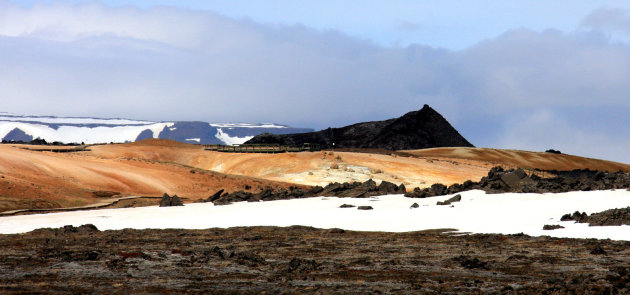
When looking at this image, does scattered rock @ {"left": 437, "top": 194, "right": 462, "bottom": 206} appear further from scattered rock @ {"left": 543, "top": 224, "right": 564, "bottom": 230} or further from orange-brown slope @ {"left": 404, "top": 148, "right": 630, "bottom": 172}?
orange-brown slope @ {"left": 404, "top": 148, "right": 630, "bottom": 172}

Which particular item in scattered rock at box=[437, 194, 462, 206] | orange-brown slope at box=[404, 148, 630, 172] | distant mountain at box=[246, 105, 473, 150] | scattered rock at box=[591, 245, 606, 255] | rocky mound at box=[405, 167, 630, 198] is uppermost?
distant mountain at box=[246, 105, 473, 150]

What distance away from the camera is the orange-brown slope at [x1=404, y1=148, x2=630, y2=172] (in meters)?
100

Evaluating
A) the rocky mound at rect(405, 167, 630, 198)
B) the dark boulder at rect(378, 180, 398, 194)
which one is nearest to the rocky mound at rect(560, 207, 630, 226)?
the rocky mound at rect(405, 167, 630, 198)

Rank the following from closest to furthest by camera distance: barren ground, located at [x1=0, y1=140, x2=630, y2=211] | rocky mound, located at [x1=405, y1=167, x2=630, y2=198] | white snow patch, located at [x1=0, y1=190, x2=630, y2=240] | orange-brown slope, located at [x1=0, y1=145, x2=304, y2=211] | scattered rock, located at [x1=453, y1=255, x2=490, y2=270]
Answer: scattered rock, located at [x1=453, y1=255, x2=490, y2=270]
white snow patch, located at [x1=0, y1=190, x2=630, y2=240]
rocky mound, located at [x1=405, y1=167, x2=630, y2=198]
orange-brown slope, located at [x1=0, y1=145, x2=304, y2=211]
barren ground, located at [x1=0, y1=140, x2=630, y2=211]

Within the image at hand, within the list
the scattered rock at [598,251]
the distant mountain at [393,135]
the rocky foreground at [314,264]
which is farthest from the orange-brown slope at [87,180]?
the distant mountain at [393,135]

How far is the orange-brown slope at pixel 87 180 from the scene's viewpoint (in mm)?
40906

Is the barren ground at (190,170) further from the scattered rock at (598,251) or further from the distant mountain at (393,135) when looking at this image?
the scattered rock at (598,251)

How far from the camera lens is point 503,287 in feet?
44.5

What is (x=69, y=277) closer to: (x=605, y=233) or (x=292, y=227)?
(x=292, y=227)

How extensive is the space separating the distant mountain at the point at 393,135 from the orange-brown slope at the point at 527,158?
23193mm

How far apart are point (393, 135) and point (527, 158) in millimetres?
33546

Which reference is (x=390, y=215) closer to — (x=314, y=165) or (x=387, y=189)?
(x=387, y=189)

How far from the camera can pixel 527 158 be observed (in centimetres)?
10550

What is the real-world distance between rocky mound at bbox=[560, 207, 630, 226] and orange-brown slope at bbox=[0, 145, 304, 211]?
1049 inches
